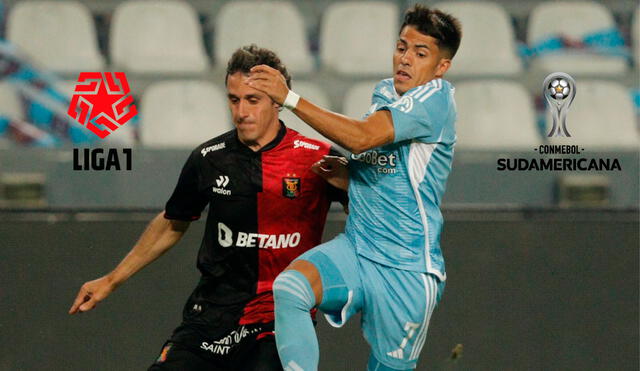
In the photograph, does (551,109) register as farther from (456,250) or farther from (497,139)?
(456,250)

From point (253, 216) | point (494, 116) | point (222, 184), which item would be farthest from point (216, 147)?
point (494, 116)

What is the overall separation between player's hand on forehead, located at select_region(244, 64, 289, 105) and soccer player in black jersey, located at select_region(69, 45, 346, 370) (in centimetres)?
36

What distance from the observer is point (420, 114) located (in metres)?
2.83

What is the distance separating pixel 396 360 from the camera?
2992 millimetres

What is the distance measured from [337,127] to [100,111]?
1939 millimetres

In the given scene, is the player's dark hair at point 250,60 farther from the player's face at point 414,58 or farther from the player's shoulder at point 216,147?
the player's face at point 414,58

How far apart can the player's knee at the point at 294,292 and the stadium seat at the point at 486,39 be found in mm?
2786

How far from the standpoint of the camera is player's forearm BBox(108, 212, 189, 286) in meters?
3.27

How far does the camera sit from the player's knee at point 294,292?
2719 millimetres

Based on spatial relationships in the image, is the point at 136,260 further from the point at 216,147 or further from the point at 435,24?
the point at 435,24

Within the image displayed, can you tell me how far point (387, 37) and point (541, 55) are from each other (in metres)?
0.91

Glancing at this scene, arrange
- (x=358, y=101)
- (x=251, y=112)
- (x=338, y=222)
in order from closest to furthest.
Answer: (x=251, y=112)
(x=338, y=222)
(x=358, y=101)

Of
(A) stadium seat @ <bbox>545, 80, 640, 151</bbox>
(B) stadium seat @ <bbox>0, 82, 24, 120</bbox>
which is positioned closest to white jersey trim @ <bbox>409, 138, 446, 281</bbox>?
(A) stadium seat @ <bbox>545, 80, 640, 151</bbox>

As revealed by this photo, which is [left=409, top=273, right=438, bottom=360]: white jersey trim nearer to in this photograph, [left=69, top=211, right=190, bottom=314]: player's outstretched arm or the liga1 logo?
[left=69, top=211, right=190, bottom=314]: player's outstretched arm
